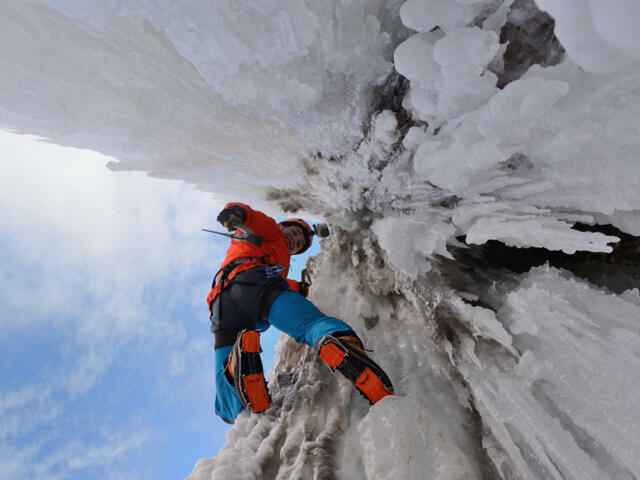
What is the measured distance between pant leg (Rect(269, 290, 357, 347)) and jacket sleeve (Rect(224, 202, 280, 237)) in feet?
3.29

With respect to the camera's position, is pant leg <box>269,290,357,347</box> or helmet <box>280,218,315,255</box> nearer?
pant leg <box>269,290,357,347</box>

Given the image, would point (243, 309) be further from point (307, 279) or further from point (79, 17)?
point (79, 17)

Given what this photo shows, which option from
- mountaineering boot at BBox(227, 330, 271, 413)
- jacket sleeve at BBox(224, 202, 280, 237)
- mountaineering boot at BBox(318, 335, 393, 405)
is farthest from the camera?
jacket sleeve at BBox(224, 202, 280, 237)

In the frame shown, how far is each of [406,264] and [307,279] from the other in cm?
298

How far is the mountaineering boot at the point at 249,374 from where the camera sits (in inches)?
105

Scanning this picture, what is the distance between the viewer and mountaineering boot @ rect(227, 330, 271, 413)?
2.66 metres

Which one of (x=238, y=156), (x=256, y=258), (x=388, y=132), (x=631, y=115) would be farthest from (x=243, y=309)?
(x=631, y=115)

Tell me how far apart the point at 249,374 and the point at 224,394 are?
0.55 metres

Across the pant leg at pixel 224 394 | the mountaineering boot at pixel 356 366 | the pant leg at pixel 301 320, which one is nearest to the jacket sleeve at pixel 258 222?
the pant leg at pixel 301 320

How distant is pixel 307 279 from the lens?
5.34 m

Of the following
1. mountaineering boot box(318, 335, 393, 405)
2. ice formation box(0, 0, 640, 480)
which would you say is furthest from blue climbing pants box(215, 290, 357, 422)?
ice formation box(0, 0, 640, 480)

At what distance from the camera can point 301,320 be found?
Answer: 2.90m

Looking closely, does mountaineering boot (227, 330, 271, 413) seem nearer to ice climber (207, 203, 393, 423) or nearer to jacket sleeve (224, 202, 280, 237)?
ice climber (207, 203, 393, 423)

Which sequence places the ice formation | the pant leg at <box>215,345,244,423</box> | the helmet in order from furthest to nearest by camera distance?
1. the helmet
2. the pant leg at <box>215,345,244,423</box>
3. the ice formation
